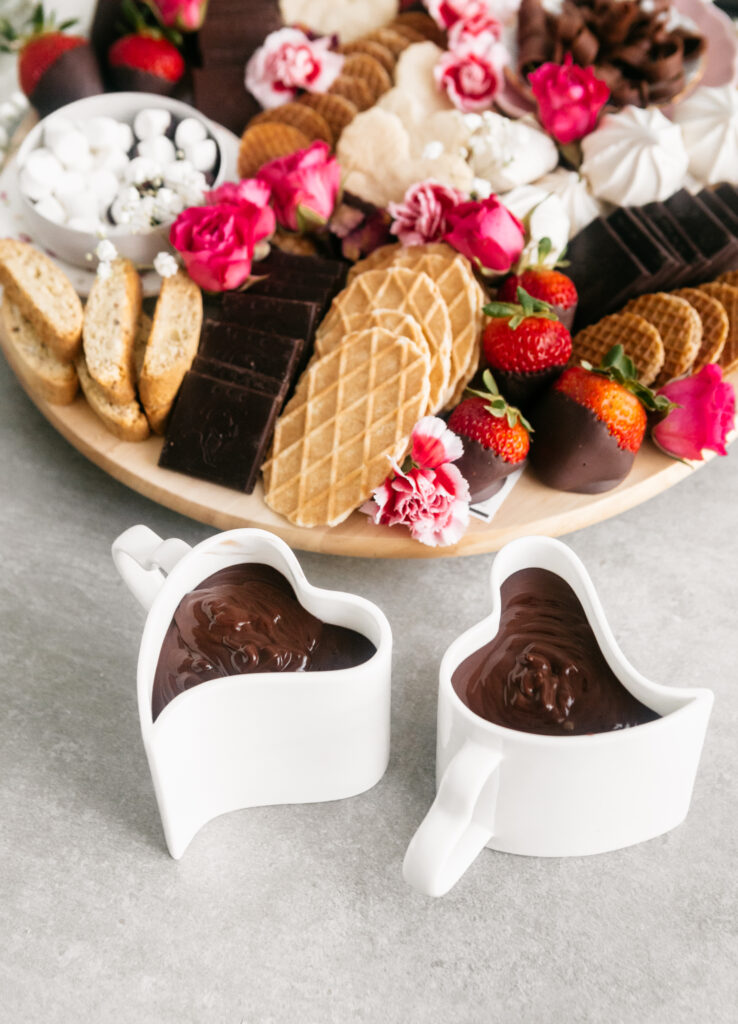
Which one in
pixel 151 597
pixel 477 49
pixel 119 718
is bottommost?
pixel 119 718

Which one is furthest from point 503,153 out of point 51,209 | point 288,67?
point 51,209

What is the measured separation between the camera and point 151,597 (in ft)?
3.96

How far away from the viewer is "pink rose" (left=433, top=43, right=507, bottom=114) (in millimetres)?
1929

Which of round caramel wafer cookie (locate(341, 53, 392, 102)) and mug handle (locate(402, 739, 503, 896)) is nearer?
mug handle (locate(402, 739, 503, 896))

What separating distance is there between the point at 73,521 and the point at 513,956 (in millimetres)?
986

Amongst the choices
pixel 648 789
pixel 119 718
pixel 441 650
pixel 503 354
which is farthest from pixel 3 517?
pixel 648 789

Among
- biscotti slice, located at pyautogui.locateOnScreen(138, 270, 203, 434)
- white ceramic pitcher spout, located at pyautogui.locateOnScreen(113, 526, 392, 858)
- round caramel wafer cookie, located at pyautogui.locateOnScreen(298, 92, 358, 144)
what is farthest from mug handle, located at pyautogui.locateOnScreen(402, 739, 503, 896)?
round caramel wafer cookie, located at pyautogui.locateOnScreen(298, 92, 358, 144)

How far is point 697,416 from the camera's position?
4.82 ft

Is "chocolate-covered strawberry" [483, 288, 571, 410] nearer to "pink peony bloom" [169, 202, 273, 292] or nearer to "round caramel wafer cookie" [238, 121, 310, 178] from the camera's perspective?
"pink peony bloom" [169, 202, 273, 292]

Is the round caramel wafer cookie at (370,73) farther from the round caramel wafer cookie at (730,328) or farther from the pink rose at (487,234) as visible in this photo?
the round caramel wafer cookie at (730,328)

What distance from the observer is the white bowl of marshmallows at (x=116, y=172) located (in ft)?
5.68

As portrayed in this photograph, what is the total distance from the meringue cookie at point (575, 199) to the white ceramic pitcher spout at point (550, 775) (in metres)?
0.87

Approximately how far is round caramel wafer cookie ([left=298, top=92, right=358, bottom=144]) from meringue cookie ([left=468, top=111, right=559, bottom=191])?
0.29 metres

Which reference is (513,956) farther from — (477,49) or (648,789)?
(477,49)
